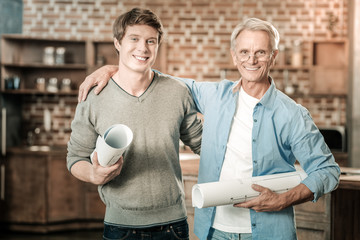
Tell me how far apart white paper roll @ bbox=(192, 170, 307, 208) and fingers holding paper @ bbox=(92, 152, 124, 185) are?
1.07 ft

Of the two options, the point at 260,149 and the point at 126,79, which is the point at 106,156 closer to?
the point at 126,79

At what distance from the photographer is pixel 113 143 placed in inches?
64.6

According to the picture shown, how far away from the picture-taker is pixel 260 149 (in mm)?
1865

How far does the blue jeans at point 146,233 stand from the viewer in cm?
175

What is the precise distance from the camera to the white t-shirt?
1875 millimetres

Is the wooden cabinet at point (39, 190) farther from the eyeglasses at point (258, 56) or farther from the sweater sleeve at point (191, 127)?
the eyeglasses at point (258, 56)

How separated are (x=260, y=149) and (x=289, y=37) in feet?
14.9

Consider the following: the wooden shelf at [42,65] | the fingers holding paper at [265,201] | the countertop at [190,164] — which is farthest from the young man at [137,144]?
the wooden shelf at [42,65]

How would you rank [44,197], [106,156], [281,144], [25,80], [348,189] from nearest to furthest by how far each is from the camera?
[106,156], [281,144], [348,189], [44,197], [25,80]

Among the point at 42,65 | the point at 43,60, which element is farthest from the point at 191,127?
the point at 43,60

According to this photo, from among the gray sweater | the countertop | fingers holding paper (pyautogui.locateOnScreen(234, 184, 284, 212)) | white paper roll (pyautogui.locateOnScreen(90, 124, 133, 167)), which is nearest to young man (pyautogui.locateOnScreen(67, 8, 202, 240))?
the gray sweater

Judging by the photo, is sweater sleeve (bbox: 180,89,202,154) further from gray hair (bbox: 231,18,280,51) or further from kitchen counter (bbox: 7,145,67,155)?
kitchen counter (bbox: 7,145,67,155)

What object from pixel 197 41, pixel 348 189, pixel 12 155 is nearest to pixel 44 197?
pixel 12 155

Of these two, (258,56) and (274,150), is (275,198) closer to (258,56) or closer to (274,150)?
(274,150)
